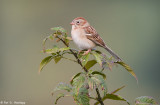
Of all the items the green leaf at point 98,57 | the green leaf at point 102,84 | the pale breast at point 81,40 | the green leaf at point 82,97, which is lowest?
the green leaf at point 82,97

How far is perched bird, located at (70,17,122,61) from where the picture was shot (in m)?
2.80

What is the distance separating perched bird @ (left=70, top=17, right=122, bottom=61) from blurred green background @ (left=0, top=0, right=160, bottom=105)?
373 centimetres

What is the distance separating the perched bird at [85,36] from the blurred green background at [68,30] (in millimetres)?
3731

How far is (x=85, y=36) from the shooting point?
2947 millimetres

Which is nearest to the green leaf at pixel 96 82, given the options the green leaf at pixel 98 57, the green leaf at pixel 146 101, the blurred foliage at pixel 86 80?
the blurred foliage at pixel 86 80

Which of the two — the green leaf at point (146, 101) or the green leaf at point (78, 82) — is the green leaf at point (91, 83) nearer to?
the green leaf at point (78, 82)

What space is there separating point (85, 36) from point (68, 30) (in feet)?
13.1

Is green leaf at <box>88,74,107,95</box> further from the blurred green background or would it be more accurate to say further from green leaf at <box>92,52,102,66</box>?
the blurred green background

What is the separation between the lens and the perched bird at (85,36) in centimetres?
280

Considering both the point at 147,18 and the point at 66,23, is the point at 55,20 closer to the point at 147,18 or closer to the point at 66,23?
the point at 66,23

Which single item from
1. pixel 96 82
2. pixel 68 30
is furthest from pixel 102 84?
pixel 68 30

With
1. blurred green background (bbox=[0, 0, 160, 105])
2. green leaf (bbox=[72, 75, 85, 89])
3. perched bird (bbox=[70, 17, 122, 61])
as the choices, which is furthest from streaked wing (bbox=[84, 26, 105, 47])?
blurred green background (bbox=[0, 0, 160, 105])

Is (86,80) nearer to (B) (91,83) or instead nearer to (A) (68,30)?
(B) (91,83)

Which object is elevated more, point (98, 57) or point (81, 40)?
point (81, 40)
